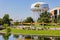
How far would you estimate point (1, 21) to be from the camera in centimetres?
8706

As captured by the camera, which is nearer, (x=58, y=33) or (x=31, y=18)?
(x=58, y=33)

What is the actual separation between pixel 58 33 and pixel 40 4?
4626cm

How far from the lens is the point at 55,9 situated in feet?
311

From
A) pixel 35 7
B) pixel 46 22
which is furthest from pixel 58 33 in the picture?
pixel 35 7

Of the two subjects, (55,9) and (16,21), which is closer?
(16,21)

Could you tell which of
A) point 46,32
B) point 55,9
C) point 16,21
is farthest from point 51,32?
point 55,9

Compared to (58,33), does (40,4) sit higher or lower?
higher

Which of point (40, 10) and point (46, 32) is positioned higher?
point (40, 10)

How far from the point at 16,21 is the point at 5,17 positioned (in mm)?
8934

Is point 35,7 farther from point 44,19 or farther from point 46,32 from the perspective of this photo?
point 46,32

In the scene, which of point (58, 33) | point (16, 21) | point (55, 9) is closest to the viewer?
point (58, 33)

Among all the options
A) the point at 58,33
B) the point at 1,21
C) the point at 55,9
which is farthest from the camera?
the point at 55,9

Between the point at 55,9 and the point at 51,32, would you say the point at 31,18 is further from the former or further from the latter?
the point at 51,32

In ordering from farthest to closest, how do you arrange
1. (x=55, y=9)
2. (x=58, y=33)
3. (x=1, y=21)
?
(x=55, y=9) → (x=1, y=21) → (x=58, y=33)
